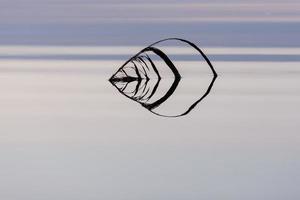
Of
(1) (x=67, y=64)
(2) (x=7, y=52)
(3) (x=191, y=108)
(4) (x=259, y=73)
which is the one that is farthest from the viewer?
(2) (x=7, y=52)

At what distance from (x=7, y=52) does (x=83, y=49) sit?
Answer: 0.42m

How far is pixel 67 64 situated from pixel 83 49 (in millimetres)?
755

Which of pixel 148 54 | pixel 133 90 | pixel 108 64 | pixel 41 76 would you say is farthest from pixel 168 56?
pixel 133 90

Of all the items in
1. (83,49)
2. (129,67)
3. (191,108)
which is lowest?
(191,108)

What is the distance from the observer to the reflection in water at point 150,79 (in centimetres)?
507

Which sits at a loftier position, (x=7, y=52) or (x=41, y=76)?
(x=7, y=52)

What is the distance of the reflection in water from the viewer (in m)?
5.07

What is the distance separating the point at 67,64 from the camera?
6.51 meters

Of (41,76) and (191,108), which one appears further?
(41,76)

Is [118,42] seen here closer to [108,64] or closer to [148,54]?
[148,54]

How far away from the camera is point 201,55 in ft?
22.4

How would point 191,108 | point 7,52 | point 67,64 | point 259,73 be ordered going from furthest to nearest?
point 7,52
point 67,64
point 259,73
point 191,108

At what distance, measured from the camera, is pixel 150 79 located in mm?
5547

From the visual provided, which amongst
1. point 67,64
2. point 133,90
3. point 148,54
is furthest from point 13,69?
point 133,90
